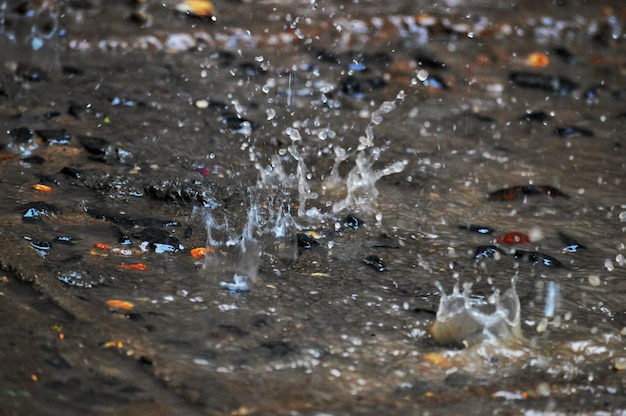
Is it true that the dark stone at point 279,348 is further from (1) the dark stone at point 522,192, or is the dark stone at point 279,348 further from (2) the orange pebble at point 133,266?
(1) the dark stone at point 522,192

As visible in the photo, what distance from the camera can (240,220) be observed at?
2.48 metres

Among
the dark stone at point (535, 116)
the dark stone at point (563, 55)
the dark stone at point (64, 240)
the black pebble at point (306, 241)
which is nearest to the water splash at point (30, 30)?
the dark stone at point (64, 240)

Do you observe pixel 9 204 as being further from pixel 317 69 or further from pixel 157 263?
pixel 317 69

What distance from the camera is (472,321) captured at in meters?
1.99

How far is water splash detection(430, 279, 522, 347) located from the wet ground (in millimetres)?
33

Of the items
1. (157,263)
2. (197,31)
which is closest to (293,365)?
(157,263)

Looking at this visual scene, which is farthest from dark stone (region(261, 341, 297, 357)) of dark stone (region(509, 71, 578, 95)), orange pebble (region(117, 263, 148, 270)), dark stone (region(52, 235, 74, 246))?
dark stone (region(509, 71, 578, 95))

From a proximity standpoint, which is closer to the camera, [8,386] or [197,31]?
[8,386]

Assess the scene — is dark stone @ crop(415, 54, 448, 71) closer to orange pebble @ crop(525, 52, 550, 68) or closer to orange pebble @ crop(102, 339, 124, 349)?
orange pebble @ crop(525, 52, 550, 68)

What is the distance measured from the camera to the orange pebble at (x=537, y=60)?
406 centimetres

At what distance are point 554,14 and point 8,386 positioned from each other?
3651mm

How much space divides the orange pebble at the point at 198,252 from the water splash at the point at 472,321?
1.97ft

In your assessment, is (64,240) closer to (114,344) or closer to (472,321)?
(114,344)

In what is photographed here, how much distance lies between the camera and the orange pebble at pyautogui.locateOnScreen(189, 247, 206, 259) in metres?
2.24
